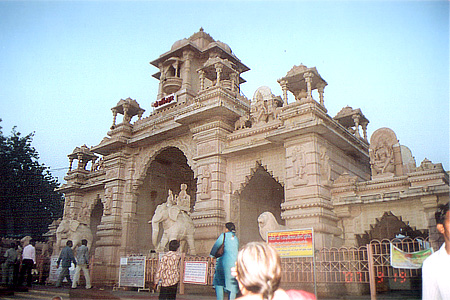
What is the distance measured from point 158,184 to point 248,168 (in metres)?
7.14

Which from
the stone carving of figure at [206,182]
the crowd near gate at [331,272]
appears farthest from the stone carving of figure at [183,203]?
the crowd near gate at [331,272]

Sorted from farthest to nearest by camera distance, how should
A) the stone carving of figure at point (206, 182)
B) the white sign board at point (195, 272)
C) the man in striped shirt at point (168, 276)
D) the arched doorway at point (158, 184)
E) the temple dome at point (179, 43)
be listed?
the temple dome at point (179, 43), the arched doorway at point (158, 184), the stone carving of figure at point (206, 182), the white sign board at point (195, 272), the man in striped shirt at point (168, 276)

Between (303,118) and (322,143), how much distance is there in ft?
3.50

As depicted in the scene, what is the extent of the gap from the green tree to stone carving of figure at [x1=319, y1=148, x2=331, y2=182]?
32.5ft

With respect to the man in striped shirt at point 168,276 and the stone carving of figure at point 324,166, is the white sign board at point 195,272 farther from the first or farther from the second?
the stone carving of figure at point 324,166

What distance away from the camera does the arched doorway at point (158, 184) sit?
1805 cm

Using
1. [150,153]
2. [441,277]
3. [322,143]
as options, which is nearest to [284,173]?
[322,143]

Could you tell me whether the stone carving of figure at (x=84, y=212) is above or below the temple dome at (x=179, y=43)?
below

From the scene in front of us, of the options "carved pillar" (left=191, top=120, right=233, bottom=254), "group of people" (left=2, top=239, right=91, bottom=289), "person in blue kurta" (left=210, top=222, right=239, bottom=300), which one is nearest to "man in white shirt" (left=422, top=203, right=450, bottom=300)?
"person in blue kurta" (left=210, top=222, right=239, bottom=300)

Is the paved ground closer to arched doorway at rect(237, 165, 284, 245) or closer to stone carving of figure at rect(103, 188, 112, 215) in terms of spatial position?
arched doorway at rect(237, 165, 284, 245)

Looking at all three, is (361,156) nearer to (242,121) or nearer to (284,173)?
(284,173)

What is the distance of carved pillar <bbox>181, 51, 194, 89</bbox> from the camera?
19656 mm

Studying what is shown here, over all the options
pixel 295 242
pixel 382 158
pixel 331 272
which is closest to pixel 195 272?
pixel 295 242

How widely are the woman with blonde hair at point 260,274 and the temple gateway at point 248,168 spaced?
8441mm
